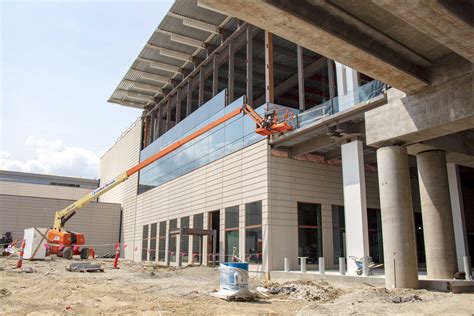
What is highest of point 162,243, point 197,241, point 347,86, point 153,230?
point 347,86

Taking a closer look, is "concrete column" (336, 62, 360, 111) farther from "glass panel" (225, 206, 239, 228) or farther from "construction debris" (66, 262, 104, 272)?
"construction debris" (66, 262, 104, 272)

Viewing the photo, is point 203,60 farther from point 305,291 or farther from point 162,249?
point 305,291

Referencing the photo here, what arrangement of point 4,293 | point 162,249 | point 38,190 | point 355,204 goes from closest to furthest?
point 4,293
point 355,204
point 162,249
point 38,190

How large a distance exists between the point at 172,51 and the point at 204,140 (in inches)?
376

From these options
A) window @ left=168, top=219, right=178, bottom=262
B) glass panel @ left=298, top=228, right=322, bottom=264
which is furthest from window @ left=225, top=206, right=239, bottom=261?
window @ left=168, top=219, right=178, bottom=262

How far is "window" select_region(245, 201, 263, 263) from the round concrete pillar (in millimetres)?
10007

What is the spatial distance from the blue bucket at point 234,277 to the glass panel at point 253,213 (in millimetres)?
9739

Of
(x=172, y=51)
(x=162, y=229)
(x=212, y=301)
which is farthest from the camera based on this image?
(x=162, y=229)

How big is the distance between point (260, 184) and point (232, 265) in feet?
34.8

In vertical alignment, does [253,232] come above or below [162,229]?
below

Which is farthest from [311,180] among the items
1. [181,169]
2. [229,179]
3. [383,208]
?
[181,169]

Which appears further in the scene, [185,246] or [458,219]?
[185,246]

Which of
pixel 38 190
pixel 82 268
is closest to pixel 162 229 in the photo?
pixel 82 268

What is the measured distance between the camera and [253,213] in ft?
84.4
